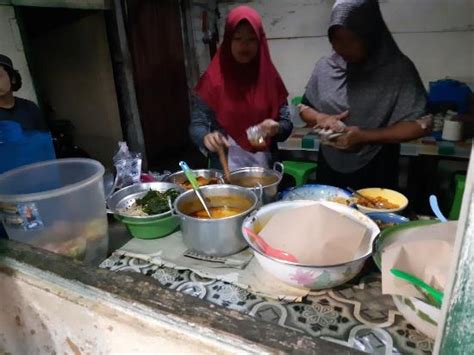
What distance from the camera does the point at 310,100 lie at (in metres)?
1.98

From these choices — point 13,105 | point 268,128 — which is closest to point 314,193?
point 268,128

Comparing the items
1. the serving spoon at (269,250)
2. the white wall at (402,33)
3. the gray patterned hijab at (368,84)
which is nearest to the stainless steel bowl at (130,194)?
the serving spoon at (269,250)

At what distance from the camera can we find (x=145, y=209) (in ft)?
4.21

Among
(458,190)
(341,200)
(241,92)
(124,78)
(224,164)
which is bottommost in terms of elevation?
(458,190)

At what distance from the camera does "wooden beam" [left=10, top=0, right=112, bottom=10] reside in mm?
2141

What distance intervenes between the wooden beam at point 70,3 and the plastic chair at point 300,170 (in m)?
2.13

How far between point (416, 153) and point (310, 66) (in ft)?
5.76

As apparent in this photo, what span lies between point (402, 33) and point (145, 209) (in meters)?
3.45

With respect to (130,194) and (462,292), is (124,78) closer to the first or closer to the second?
(130,194)

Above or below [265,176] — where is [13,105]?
above

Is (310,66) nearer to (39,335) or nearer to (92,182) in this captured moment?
(92,182)

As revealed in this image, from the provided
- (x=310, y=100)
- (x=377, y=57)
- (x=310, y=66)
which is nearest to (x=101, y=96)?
(x=310, y=66)

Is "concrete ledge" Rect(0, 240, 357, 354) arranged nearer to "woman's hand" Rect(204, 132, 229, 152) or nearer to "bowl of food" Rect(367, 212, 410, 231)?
"bowl of food" Rect(367, 212, 410, 231)

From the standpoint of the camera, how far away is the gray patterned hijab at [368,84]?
5.35ft
